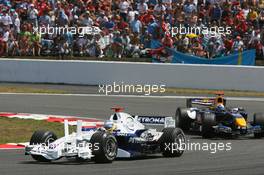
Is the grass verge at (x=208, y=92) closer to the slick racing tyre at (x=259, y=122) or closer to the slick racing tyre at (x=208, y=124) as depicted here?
the slick racing tyre at (x=259, y=122)

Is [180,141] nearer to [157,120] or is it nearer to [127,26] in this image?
[157,120]

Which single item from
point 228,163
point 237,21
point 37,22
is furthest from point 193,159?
point 37,22

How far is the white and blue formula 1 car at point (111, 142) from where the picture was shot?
1233 centimetres

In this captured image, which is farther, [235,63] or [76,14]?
[76,14]

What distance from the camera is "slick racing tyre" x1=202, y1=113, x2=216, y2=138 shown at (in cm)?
1659

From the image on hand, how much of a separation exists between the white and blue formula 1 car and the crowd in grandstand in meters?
14.0

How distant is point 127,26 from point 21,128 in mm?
11800

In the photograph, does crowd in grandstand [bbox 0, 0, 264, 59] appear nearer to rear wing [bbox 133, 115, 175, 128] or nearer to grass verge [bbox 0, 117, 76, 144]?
grass verge [bbox 0, 117, 76, 144]

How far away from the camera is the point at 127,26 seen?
29.5 m

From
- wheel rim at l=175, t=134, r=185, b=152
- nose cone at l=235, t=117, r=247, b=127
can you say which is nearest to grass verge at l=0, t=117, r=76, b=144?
nose cone at l=235, t=117, r=247, b=127

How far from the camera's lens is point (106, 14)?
A: 3016cm

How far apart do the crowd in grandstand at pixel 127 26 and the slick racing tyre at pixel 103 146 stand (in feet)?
49.8

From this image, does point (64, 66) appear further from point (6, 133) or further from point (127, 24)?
point (6, 133)

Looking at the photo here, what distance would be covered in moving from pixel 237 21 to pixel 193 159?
14.6 meters
